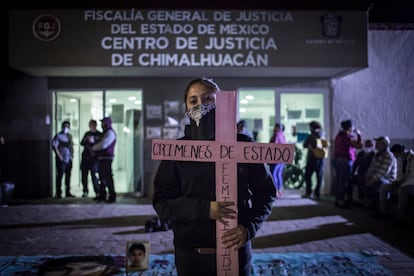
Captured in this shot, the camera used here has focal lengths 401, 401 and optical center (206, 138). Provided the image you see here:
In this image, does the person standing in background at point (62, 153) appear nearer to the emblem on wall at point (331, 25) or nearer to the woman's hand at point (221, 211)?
the emblem on wall at point (331, 25)

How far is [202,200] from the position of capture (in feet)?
7.20

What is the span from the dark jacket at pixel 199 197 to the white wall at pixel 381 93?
900 centimetres

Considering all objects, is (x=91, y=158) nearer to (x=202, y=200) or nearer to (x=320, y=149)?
(x=320, y=149)

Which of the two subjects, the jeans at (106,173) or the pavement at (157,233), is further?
the jeans at (106,173)

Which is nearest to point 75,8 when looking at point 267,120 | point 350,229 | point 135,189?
point 135,189

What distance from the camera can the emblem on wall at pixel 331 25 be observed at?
934 centimetres

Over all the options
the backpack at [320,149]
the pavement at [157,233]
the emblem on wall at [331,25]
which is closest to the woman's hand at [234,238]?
the pavement at [157,233]

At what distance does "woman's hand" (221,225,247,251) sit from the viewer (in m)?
2.16

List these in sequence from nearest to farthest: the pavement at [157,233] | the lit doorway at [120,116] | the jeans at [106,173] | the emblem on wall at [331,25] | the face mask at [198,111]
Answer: the face mask at [198,111], the pavement at [157,233], the emblem on wall at [331,25], the jeans at [106,173], the lit doorway at [120,116]

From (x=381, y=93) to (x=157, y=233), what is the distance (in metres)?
7.49

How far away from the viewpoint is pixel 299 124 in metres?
11.1

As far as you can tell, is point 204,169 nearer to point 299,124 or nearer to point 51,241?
point 51,241

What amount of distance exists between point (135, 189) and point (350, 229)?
232 inches

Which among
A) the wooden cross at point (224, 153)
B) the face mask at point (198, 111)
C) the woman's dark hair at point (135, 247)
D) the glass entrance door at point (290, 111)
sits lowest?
the woman's dark hair at point (135, 247)
